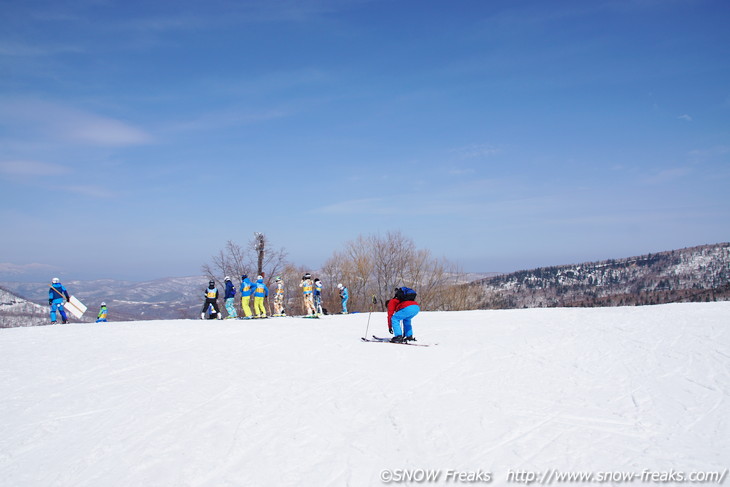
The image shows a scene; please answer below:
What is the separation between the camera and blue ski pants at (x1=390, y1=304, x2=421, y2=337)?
11.5 meters

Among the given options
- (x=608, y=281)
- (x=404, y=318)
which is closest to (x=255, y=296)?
(x=404, y=318)

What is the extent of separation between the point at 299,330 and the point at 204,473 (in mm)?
9992

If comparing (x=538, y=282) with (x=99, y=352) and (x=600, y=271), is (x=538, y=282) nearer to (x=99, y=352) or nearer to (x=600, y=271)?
(x=600, y=271)

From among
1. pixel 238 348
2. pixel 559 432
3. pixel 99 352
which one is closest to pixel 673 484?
pixel 559 432

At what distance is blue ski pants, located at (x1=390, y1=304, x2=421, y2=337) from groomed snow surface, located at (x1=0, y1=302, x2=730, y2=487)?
2.34ft

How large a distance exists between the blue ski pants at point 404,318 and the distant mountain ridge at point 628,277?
11323 centimetres

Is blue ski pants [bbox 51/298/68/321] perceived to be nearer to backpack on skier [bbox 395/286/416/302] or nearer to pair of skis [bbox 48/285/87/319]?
pair of skis [bbox 48/285/87/319]

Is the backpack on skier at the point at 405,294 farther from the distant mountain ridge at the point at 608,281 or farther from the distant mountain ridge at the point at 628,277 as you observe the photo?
the distant mountain ridge at the point at 628,277

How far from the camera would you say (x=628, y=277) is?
147375 mm

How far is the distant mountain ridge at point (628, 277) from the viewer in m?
128

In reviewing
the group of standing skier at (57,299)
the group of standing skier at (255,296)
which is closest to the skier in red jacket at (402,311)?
the group of standing skier at (255,296)

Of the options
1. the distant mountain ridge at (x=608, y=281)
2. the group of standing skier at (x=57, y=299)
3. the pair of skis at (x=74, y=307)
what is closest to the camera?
the group of standing skier at (x=57, y=299)

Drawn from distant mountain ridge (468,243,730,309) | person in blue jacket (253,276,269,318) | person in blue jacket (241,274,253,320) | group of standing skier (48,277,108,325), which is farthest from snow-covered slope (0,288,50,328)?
distant mountain ridge (468,243,730,309)

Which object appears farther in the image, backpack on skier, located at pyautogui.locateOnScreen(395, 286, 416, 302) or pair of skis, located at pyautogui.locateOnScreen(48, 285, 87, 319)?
pair of skis, located at pyautogui.locateOnScreen(48, 285, 87, 319)
